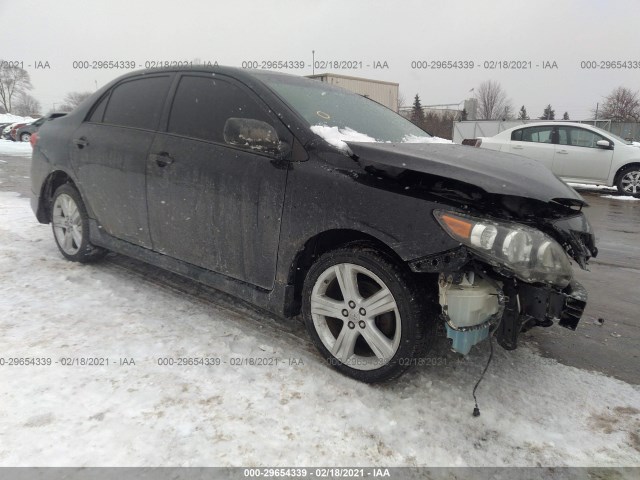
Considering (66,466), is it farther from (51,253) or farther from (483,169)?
(51,253)

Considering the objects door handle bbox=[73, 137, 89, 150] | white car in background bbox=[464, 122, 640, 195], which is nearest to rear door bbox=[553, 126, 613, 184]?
white car in background bbox=[464, 122, 640, 195]

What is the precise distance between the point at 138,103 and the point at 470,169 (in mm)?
2622

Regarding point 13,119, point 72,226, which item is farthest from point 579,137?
point 13,119

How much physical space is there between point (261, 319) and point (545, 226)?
1.88 meters

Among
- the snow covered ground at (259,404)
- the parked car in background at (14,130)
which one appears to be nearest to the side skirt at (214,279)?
the snow covered ground at (259,404)

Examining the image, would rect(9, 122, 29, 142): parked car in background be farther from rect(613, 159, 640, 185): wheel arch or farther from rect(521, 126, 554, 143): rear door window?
rect(613, 159, 640, 185): wheel arch

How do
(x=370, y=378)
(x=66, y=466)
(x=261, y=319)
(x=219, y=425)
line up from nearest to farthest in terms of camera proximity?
(x=66, y=466) < (x=219, y=425) < (x=370, y=378) < (x=261, y=319)

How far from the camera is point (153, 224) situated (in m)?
3.32

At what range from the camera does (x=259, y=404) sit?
7.56ft

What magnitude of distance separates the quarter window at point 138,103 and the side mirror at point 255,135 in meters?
1.00

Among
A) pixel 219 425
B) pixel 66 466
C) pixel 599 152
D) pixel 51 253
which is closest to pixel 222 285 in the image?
pixel 219 425

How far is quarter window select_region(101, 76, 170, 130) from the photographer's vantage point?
3.42 meters

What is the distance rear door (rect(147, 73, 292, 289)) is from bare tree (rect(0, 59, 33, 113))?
63.2 metres

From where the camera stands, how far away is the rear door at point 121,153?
340 centimetres
